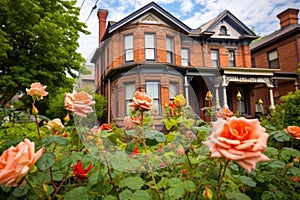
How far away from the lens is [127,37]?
975mm

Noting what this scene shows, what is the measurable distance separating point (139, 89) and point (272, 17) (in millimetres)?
729

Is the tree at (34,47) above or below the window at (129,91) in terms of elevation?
Result: above

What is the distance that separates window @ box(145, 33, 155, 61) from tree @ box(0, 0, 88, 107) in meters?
5.73

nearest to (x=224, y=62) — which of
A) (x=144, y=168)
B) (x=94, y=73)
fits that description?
(x=94, y=73)

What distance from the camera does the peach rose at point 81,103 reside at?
810 mm

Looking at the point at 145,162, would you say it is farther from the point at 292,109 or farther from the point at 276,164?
the point at 292,109

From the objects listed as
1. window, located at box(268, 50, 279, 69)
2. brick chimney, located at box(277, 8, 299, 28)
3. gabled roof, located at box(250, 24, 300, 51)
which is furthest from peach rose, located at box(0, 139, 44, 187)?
gabled roof, located at box(250, 24, 300, 51)

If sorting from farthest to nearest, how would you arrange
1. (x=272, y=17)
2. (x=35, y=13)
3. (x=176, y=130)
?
(x=35, y=13) → (x=272, y=17) → (x=176, y=130)

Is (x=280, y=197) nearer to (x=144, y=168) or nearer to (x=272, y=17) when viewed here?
(x=144, y=168)

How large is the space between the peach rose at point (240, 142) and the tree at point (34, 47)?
6.32 metres

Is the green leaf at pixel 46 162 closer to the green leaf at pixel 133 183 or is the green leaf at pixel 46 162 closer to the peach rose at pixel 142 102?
the green leaf at pixel 133 183

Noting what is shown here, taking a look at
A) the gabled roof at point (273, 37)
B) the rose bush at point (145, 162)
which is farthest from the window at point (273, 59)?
the rose bush at point (145, 162)

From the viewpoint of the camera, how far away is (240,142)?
1.42 feet

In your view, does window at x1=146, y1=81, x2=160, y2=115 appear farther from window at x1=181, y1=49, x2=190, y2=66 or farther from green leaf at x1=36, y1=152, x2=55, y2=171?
green leaf at x1=36, y1=152, x2=55, y2=171
